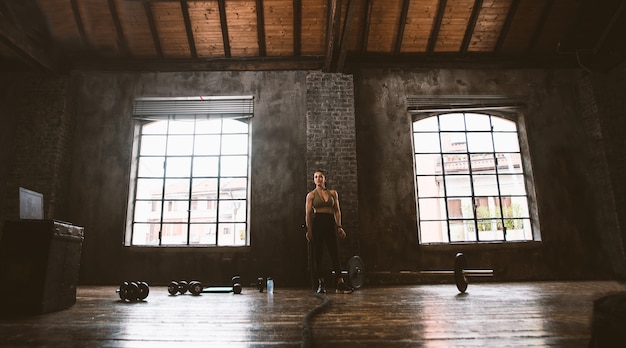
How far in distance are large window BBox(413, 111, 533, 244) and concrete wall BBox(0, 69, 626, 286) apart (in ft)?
0.80

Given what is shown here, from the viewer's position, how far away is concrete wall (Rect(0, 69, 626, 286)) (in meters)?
5.52

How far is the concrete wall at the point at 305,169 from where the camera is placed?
5523 millimetres

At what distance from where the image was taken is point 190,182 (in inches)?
233

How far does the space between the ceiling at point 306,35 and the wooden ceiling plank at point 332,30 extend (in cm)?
3

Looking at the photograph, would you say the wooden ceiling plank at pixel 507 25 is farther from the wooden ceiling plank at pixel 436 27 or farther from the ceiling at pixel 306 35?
the wooden ceiling plank at pixel 436 27

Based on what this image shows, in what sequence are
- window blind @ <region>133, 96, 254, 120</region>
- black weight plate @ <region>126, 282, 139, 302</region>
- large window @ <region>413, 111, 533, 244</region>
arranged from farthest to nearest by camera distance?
window blind @ <region>133, 96, 254, 120</region> < large window @ <region>413, 111, 533, 244</region> < black weight plate @ <region>126, 282, 139, 302</region>

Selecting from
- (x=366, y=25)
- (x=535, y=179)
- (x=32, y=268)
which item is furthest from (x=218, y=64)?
(x=535, y=179)

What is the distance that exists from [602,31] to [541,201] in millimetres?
3045

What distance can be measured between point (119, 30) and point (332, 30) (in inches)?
139

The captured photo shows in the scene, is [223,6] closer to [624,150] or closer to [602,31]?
[602,31]

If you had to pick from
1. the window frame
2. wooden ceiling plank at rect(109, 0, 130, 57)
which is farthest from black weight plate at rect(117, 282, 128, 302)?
wooden ceiling plank at rect(109, 0, 130, 57)

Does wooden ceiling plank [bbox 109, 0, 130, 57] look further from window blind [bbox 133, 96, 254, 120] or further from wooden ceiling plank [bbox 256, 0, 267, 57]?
wooden ceiling plank [bbox 256, 0, 267, 57]

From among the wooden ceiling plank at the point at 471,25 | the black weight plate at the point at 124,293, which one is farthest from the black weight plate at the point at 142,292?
the wooden ceiling plank at the point at 471,25

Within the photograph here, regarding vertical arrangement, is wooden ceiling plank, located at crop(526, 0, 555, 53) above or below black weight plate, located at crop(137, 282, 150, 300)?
above
